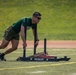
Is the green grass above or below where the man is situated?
above

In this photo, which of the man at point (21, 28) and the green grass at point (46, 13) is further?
the green grass at point (46, 13)

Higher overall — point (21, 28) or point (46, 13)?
point (46, 13)

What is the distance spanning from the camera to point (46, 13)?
182 feet

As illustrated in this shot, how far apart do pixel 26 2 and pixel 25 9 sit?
5.98ft

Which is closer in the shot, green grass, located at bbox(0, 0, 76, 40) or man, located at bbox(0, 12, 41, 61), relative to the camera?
man, located at bbox(0, 12, 41, 61)

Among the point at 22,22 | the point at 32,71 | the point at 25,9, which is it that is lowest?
the point at 32,71

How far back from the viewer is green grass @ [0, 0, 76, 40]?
1976 inches

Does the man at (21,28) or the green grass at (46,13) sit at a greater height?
the green grass at (46,13)

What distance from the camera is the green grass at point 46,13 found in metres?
50.2

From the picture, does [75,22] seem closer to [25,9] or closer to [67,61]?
[25,9]

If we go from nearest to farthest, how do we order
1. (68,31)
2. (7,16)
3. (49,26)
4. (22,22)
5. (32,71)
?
(32,71)
(22,22)
(68,31)
(49,26)
(7,16)

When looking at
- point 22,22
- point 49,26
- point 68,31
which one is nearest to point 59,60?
point 22,22

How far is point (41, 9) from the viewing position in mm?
56969

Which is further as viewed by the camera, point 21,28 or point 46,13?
point 46,13
